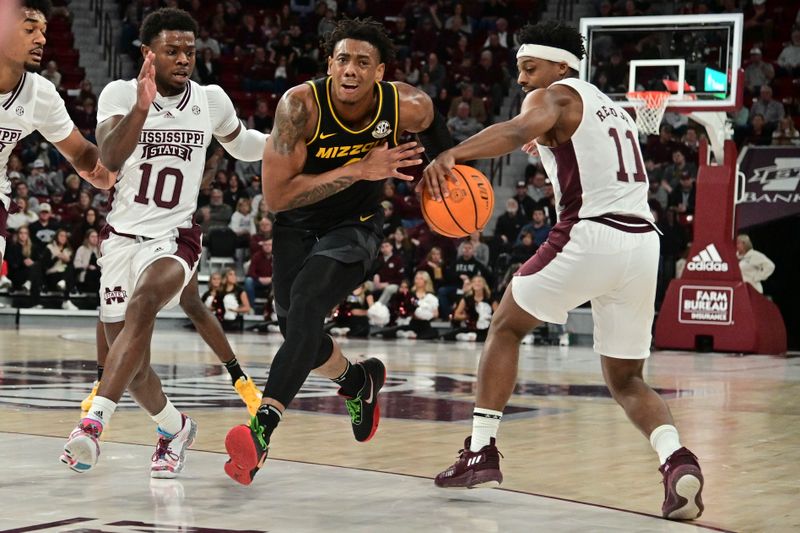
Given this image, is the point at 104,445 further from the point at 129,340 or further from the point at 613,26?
the point at 613,26

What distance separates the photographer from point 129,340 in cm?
534

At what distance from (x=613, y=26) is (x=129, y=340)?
11638 mm

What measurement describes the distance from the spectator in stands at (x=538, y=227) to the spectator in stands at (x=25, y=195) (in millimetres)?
7778

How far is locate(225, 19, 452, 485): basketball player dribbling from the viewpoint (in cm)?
507

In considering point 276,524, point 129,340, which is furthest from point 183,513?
point 129,340

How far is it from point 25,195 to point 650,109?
9736mm

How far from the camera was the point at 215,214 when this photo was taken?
62.1 feet

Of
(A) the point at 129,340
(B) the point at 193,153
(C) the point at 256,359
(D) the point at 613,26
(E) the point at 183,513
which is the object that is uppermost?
(D) the point at 613,26

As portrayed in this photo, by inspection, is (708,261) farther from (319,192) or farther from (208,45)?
(208,45)

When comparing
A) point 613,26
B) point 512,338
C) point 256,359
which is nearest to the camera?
point 512,338

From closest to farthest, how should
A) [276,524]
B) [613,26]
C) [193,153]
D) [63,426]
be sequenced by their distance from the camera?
[276,524]
[193,153]
[63,426]
[613,26]

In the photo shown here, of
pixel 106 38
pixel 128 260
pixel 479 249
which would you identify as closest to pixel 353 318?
pixel 479 249

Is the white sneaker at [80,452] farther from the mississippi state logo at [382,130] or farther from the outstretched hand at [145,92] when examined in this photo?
the mississippi state logo at [382,130]

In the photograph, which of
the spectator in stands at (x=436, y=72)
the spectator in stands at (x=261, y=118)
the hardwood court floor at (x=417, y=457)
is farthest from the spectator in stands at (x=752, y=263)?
the spectator in stands at (x=261, y=118)
